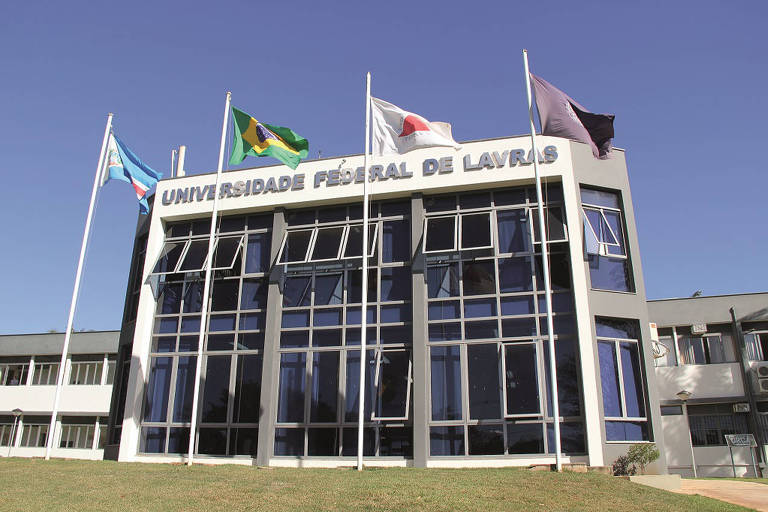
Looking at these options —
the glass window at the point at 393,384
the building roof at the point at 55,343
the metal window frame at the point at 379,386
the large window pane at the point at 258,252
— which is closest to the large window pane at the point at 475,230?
the metal window frame at the point at 379,386

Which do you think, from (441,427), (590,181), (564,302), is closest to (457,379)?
(441,427)

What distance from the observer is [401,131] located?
58.0 ft

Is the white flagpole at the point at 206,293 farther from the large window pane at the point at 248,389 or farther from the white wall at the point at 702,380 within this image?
the white wall at the point at 702,380

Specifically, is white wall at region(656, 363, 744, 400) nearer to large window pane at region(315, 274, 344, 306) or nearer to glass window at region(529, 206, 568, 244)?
glass window at region(529, 206, 568, 244)

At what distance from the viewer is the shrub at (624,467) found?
15.7 metres

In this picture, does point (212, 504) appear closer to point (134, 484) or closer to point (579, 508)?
point (134, 484)

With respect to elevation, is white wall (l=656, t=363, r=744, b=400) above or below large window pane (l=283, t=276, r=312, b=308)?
below

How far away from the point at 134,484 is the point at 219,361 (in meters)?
6.82

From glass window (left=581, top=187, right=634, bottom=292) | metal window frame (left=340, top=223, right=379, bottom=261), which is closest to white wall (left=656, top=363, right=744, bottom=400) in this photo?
glass window (left=581, top=187, right=634, bottom=292)

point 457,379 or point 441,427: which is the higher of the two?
point 457,379

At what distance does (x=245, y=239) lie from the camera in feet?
68.6

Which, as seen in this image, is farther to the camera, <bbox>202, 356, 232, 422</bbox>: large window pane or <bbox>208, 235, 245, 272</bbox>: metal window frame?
<bbox>208, 235, 245, 272</bbox>: metal window frame

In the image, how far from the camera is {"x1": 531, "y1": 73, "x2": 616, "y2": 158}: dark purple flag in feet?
53.6

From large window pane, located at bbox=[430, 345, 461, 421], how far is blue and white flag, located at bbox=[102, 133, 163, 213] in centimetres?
1009
